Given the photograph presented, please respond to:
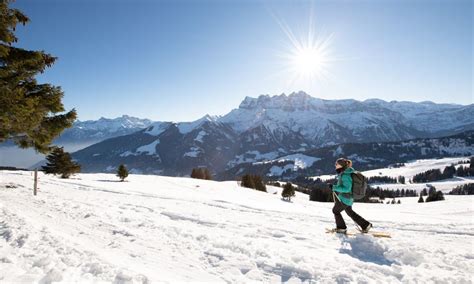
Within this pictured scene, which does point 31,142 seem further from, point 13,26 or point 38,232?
point 38,232

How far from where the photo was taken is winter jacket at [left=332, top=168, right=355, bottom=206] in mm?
9633

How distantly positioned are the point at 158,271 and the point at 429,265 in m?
5.77

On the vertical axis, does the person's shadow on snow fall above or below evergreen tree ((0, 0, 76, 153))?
below

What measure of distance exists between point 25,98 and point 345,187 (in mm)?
13400

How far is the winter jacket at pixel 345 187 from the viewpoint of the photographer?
9633mm

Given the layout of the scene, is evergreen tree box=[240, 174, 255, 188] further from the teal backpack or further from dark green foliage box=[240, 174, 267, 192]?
the teal backpack

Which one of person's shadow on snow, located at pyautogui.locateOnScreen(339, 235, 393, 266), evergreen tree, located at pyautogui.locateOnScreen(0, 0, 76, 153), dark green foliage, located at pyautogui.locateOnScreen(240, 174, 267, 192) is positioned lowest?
dark green foliage, located at pyautogui.locateOnScreen(240, 174, 267, 192)

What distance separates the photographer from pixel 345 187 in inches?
382

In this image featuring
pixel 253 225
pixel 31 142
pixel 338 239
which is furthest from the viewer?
pixel 31 142

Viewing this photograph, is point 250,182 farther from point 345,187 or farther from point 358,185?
point 358,185

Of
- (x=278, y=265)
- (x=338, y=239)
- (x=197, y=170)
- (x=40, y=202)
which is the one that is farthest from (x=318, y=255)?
(x=197, y=170)

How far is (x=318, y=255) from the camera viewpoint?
23.8 ft

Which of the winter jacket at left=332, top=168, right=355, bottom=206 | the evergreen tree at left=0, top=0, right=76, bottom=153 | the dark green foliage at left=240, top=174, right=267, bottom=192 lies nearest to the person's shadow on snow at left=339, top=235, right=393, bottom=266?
the winter jacket at left=332, top=168, right=355, bottom=206

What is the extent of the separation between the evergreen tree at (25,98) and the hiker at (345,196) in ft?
41.7
